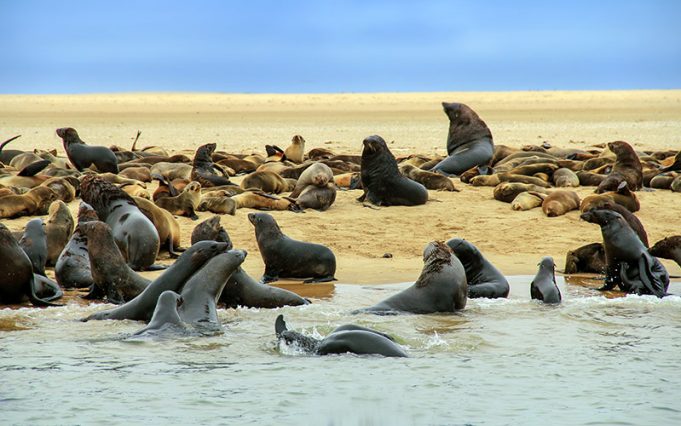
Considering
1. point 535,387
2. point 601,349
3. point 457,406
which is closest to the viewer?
point 457,406

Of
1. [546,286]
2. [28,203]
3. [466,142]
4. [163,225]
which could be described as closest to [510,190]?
[466,142]

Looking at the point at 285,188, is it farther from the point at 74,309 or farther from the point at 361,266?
the point at 74,309

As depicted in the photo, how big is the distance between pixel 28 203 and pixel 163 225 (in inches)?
84.3

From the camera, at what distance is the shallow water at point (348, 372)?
16.0 ft

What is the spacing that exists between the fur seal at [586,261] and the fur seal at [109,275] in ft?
13.6

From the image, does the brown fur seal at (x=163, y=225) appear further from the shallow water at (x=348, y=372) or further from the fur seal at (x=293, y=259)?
the shallow water at (x=348, y=372)

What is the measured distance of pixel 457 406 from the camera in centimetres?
504

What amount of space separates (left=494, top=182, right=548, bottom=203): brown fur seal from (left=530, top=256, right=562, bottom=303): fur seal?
16.3 ft

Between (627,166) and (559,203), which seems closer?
(559,203)

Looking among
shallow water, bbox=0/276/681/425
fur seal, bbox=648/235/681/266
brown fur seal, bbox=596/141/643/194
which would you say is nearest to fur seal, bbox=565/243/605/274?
fur seal, bbox=648/235/681/266

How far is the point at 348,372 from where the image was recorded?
5539 mm

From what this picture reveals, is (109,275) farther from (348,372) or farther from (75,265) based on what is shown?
(348,372)

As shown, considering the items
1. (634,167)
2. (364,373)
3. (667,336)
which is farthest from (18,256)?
(634,167)

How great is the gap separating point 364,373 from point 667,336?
2.52 meters
